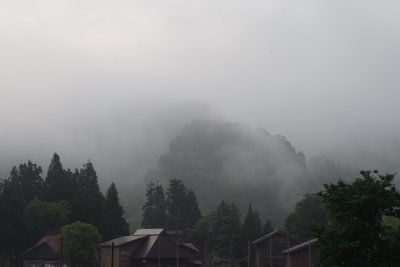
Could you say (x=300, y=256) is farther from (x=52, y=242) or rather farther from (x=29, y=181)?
(x=29, y=181)

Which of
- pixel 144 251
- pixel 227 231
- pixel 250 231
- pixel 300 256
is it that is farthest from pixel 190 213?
pixel 300 256

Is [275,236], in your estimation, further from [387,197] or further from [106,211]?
[387,197]

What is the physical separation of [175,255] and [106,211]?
22.5 meters

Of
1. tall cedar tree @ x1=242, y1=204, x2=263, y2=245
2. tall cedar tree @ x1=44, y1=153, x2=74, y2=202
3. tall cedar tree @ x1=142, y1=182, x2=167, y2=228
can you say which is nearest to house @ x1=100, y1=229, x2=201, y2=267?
tall cedar tree @ x1=242, y1=204, x2=263, y2=245

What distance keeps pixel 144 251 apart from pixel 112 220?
1943 cm

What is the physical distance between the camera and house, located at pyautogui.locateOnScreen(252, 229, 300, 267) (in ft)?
312

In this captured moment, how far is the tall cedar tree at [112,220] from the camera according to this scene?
369ft

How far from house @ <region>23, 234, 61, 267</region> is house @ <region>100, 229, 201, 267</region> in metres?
8.20

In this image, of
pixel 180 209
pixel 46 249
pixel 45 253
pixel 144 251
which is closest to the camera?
pixel 144 251

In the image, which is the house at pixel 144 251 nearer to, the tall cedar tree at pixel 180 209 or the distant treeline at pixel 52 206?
the distant treeline at pixel 52 206

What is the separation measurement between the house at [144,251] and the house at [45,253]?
8.20 meters

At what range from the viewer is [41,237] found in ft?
357

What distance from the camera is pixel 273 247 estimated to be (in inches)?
3772

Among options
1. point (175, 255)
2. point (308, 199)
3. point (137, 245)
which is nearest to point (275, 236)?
point (175, 255)
